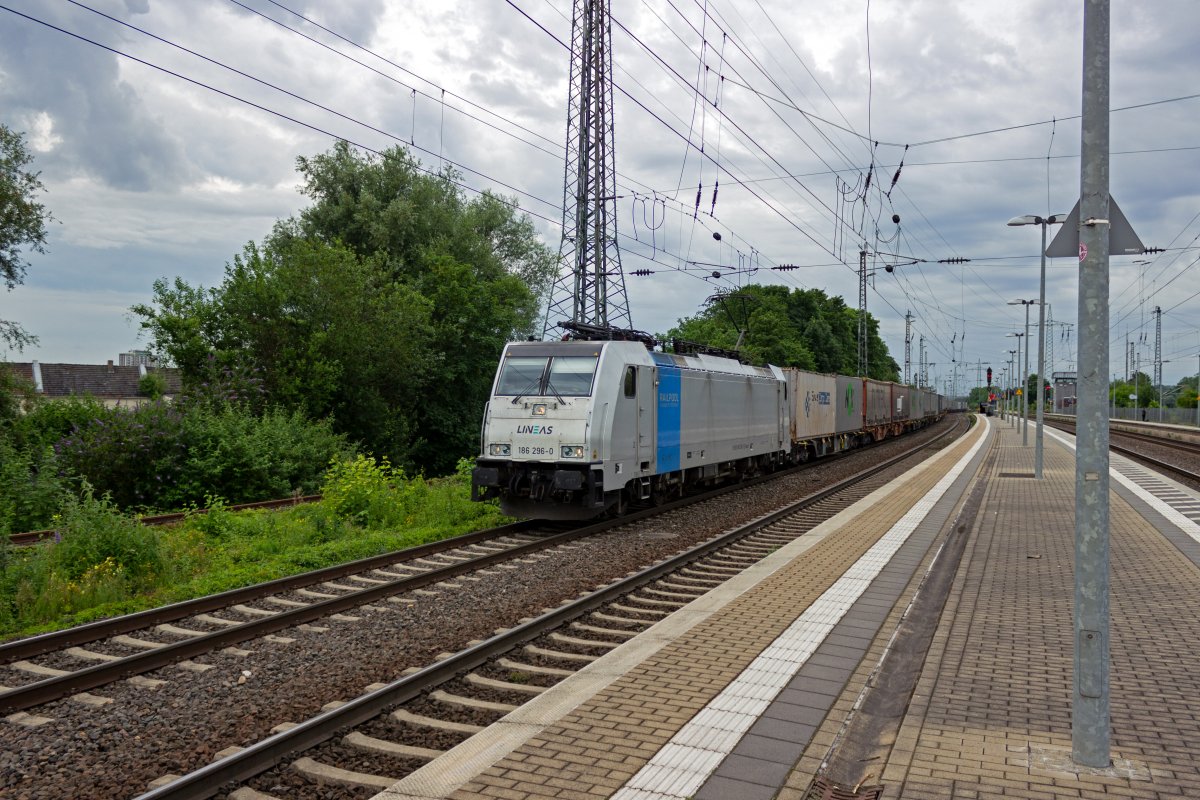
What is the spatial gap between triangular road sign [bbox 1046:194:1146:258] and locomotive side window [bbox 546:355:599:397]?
949cm

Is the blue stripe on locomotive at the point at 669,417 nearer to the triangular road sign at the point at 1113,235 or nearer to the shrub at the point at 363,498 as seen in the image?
the shrub at the point at 363,498

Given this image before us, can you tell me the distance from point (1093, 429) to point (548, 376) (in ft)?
34.2

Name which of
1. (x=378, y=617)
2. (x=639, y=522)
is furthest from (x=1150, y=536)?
(x=378, y=617)

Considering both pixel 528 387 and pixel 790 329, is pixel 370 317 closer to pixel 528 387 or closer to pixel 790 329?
pixel 528 387

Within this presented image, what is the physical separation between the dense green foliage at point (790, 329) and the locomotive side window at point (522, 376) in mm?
32663

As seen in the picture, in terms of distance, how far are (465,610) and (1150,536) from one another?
34.3 ft

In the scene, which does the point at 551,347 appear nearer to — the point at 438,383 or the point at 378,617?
the point at 378,617

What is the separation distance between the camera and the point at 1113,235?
4895mm

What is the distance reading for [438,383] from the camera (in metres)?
32.6

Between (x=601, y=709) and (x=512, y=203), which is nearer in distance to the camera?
(x=601, y=709)

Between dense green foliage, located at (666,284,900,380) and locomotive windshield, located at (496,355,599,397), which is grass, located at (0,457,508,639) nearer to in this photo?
locomotive windshield, located at (496,355,599,397)

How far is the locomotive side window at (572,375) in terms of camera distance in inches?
557

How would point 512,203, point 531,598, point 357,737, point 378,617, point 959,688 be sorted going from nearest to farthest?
point 357,737 < point 959,688 < point 378,617 < point 531,598 < point 512,203

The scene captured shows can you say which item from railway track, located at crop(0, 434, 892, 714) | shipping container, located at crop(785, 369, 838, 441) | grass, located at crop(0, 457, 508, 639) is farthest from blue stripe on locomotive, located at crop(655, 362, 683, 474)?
shipping container, located at crop(785, 369, 838, 441)
